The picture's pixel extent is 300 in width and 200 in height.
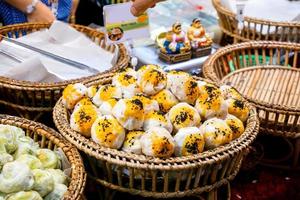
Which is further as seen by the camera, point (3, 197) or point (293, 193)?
point (293, 193)

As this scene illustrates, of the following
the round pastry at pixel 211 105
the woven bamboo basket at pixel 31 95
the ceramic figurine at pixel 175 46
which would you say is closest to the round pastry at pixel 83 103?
the woven bamboo basket at pixel 31 95

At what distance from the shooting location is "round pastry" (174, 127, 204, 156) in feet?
4.06

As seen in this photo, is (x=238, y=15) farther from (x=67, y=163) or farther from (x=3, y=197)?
(x=3, y=197)

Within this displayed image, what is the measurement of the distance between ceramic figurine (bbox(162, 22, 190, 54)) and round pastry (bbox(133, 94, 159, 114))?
0.89m

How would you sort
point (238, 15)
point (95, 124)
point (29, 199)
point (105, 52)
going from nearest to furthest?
1. point (29, 199)
2. point (95, 124)
3. point (105, 52)
4. point (238, 15)

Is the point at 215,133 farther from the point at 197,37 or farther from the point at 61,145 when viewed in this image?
the point at 197,37

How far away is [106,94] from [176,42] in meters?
0.91

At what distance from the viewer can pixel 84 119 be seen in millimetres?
1294

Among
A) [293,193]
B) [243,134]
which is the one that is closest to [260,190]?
[293,193]

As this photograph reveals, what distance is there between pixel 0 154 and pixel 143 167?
0.37 metres

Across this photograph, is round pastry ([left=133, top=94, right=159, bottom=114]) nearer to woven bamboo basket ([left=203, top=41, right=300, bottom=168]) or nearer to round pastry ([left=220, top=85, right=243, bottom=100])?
round pastry ([left=220, top=85, right=243, bottom=100])

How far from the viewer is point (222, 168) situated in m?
1.28

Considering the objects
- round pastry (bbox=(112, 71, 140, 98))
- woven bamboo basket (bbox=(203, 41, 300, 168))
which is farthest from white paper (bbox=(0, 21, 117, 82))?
woven bamboo basket (bbox=(203, 41, 300, 168))

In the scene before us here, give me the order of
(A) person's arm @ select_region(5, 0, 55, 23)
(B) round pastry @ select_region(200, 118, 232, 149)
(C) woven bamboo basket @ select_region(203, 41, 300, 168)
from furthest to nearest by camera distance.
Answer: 1. (A) person's arm @ select_region(5, 0, 55, 23)
2. (C) woven bamboo basket @ select_region(203, 41, 300, 168)
3. (B) round pastry @ select_region(200, 118, 232, 149)
